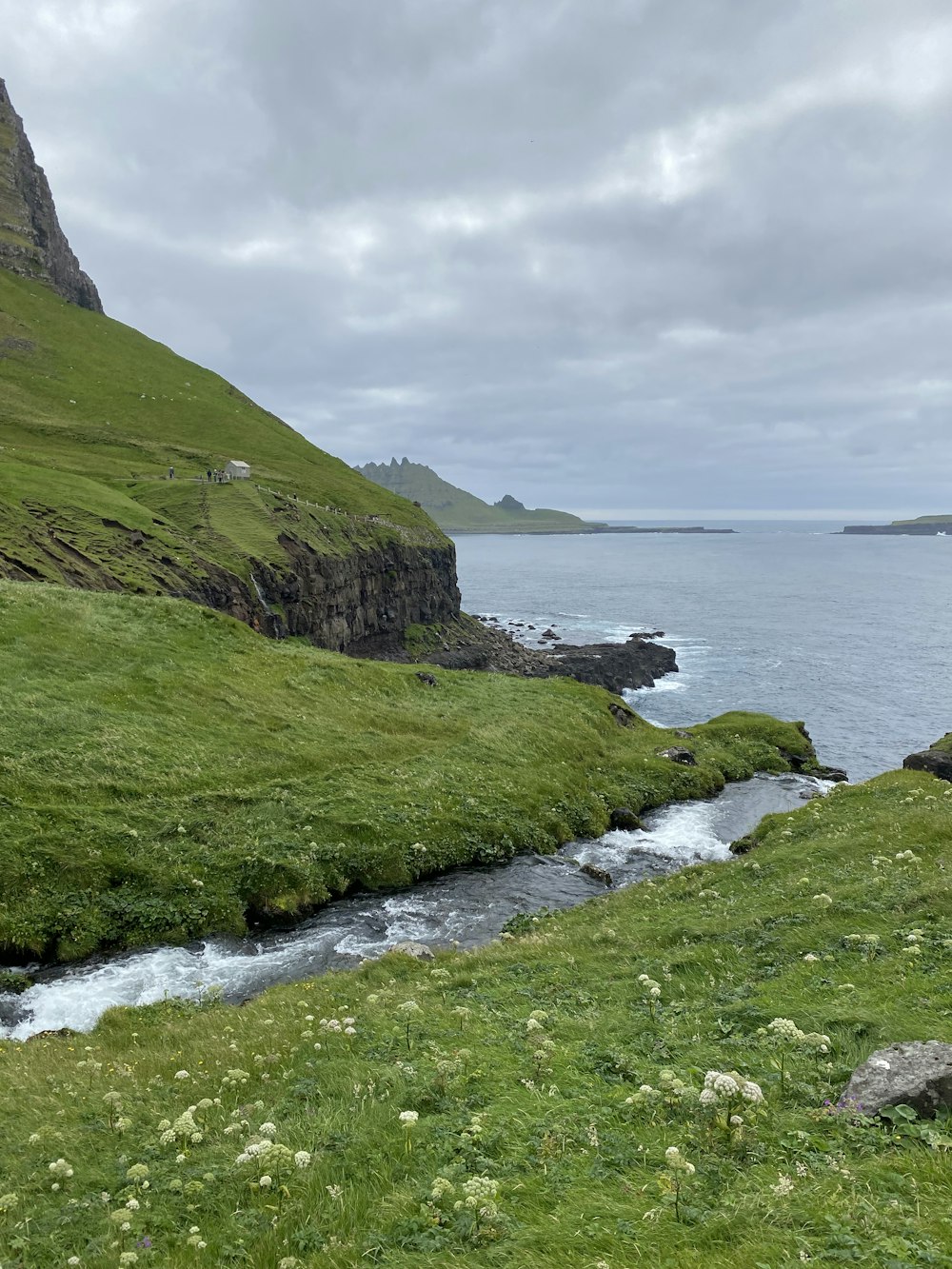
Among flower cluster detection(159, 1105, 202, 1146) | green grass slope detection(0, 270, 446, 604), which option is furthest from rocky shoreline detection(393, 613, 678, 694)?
flower cluster detection(159, 1105, 202, 1146)

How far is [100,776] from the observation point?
29.3 metres

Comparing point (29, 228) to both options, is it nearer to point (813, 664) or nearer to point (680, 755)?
point (813, 664)

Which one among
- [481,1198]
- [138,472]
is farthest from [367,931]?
[138,472]

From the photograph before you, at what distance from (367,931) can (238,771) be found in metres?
11.3

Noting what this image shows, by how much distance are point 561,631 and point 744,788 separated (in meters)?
106

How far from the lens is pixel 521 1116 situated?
32.7ft

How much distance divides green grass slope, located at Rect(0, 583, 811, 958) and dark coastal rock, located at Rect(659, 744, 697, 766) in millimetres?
851

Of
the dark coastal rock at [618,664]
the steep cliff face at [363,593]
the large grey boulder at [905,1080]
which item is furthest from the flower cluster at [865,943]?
the dark coastal rock at [618,664]

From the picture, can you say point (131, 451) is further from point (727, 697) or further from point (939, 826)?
point (939, 826)

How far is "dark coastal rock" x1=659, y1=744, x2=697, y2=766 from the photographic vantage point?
164ft

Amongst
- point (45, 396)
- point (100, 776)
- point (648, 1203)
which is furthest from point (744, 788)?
point (45, 396)

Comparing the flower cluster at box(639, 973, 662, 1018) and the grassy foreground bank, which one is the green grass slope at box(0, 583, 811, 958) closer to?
the grassy foreground bank

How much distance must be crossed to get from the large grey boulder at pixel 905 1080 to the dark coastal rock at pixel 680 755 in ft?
135

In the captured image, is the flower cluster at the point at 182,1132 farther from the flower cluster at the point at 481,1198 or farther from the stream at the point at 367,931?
the stream at the point at 367,931
